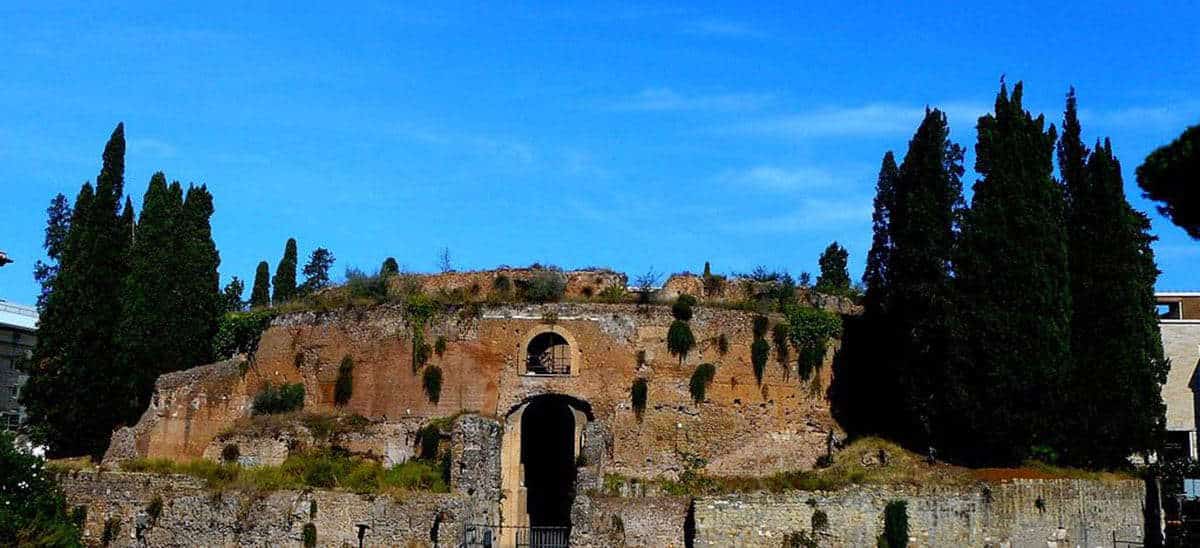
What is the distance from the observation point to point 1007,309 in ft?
121

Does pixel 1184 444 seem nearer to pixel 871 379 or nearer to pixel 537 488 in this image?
pixel 871 379

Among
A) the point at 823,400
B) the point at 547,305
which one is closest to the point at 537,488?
the point at 547,305

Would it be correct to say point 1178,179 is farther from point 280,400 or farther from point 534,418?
point 280,400

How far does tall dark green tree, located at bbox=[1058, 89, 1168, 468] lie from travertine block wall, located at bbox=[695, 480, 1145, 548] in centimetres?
257

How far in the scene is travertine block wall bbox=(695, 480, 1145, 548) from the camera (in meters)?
32.9

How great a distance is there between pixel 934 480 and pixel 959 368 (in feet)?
11.8

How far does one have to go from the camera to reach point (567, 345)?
3938 centimetres

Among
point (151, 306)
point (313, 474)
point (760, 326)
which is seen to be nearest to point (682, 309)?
point (760, 326)

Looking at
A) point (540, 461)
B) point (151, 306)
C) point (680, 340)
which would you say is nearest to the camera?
point (680, 340)

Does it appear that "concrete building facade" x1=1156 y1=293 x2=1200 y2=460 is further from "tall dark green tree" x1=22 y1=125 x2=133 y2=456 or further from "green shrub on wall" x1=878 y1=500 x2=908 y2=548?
"tall dark green tree" x1=22 y1=125 x2=133 y2=456

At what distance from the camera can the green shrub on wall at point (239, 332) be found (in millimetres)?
42438

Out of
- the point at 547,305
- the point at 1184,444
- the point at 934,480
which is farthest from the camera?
the point at 1184,444

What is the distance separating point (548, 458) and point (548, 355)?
5.02 metres

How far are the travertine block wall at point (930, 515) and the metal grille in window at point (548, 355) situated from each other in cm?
795
